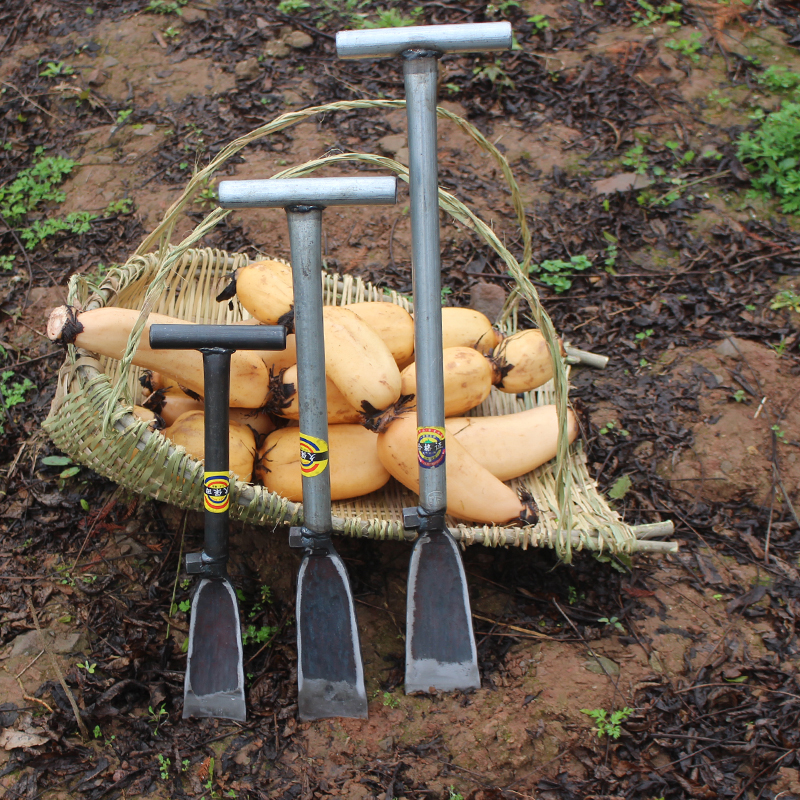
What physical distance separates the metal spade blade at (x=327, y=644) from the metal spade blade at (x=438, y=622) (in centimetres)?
14

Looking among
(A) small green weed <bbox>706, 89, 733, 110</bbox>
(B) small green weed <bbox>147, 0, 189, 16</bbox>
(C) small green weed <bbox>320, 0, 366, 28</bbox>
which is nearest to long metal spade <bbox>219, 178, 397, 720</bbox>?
(A) small green weed <bbox>706, 89, 733, 110</bbox>

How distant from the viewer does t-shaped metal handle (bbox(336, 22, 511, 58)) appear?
5.73 ft

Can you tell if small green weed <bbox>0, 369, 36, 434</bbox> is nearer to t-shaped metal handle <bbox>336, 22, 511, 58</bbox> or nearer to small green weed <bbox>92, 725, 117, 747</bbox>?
small green weed <bbox>92, 725, 117, 747</bbox>

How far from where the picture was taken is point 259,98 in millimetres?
3811

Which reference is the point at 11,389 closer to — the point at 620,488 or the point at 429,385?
the point at 429,385

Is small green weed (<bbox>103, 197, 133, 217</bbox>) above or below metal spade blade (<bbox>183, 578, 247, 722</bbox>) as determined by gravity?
above

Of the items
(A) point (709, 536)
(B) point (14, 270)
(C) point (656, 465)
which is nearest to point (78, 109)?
(B) point (14, 270)

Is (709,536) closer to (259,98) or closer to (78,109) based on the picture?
(259,98)

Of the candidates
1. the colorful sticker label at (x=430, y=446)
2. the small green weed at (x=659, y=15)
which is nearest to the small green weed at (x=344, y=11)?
the small green weed at (x=659, y=15)

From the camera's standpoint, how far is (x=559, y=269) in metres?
3.10

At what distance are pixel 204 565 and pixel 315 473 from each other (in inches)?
14.9

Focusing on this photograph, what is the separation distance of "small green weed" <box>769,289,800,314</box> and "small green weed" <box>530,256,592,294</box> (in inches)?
29.5

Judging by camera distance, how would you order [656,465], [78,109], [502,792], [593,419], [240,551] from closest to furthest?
1. [502,792]
2. [240,551]
3. [656,465]
4. [593,419]
5. [78,109]

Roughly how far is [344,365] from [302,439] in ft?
0.94
